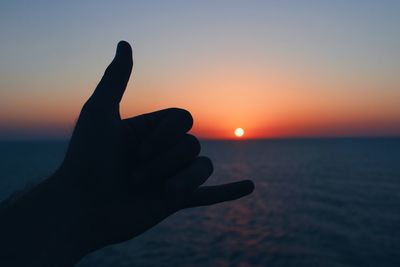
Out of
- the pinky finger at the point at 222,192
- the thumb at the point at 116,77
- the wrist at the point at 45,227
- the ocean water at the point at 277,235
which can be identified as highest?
the thumb at the point at 116,77

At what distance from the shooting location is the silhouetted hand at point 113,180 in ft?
7.47

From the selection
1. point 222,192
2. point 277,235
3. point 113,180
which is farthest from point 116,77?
point 277,235

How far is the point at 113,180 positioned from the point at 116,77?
748 mm

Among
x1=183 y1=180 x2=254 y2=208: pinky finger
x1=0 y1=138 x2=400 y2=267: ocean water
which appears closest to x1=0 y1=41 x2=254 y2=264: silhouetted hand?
x1=183 y1=180 x2=254 y2=208: pinky finger

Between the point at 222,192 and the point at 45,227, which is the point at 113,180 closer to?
the point at 45,227

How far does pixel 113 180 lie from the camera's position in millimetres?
2500

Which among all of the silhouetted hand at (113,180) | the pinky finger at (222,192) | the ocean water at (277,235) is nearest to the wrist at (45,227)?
the silhouetted hand at (113,180)

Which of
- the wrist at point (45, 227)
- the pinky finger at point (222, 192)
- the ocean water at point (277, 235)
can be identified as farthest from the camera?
the ocean water at point (277, 235)

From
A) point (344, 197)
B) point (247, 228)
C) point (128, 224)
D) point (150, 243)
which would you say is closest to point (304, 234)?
point (247, 228)

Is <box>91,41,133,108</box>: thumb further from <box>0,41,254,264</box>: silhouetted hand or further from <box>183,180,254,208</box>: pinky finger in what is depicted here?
<box>183,180,254,208</box>: pinky finger

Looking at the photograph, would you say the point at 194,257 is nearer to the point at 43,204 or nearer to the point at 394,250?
the point at 394,250

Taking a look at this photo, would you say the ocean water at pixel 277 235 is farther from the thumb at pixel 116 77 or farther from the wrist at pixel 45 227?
the thumb at pixel 116 77

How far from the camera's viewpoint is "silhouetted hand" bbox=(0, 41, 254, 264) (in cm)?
228

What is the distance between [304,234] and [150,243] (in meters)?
14.9
